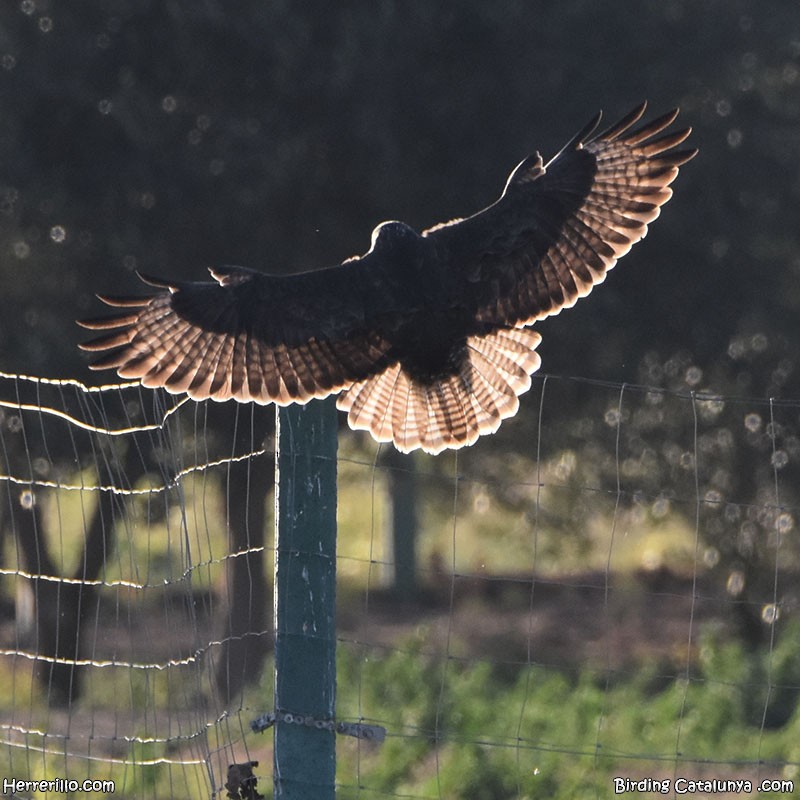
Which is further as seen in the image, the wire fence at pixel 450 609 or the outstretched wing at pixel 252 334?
the wire fence at pixel 450 609

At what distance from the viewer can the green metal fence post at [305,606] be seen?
424 centimetres

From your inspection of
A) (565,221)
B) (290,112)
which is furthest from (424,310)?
(290,112)

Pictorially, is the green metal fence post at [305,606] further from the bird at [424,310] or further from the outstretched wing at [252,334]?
the outstretched wing at [252,334]

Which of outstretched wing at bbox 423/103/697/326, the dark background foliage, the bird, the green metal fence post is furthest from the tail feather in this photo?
the dark background foliage

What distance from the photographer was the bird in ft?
19.2

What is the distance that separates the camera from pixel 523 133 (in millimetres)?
10695

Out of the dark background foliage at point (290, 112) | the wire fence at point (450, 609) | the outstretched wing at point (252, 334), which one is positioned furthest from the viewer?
the dark background foliage at point (290, 112)

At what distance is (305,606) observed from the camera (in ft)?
13.9

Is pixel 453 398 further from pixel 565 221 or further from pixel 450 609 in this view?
pixel 450 609

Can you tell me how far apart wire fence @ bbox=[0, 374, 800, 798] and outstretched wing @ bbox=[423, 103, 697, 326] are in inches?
29.1

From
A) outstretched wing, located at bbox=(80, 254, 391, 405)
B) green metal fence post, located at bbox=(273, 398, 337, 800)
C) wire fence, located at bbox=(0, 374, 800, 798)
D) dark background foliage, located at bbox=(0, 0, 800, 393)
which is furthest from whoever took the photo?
dark background foliage, located at bbox=(0, 0, 800, 393)

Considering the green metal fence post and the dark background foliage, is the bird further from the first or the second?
the dark background foliage

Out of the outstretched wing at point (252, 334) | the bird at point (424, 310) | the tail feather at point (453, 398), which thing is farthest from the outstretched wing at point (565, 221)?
the outstretched wing at point (252, 334)

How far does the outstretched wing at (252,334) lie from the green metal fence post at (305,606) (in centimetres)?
151
